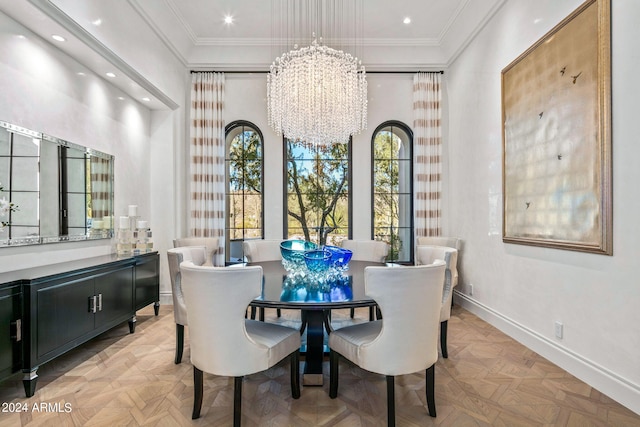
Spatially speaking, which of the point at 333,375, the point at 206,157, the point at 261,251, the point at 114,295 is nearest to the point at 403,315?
the point at 333,375

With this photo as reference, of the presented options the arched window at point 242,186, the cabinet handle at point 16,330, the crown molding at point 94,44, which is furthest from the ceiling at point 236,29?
the cabinet handle at point 16,330

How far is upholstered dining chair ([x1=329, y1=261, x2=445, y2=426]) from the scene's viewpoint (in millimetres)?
1783

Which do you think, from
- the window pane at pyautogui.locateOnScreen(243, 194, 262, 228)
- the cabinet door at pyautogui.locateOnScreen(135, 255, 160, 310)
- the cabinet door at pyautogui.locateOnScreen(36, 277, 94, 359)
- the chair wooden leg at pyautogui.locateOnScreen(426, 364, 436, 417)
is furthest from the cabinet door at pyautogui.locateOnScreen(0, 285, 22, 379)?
the window pane at pyautogui.locateOnScreen(243, 194, 262, 228)

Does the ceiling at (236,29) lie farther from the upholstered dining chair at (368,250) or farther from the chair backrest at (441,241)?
the upholstered dining chair at (368,250)

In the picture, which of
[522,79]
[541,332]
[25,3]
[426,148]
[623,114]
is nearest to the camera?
[623,114]

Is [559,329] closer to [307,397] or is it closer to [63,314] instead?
[307,397]

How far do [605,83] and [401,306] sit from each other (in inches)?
78.9

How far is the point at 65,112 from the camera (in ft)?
10.1

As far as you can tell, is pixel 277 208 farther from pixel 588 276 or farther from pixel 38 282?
pixel 588 276

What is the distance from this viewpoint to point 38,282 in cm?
228

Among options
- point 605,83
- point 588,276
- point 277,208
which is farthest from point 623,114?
point 277,208

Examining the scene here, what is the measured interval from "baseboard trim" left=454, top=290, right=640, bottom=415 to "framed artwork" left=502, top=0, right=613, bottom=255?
0.79 metres

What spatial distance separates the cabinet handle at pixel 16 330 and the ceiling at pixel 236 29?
2125 mm

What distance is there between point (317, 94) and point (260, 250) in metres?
1.76
